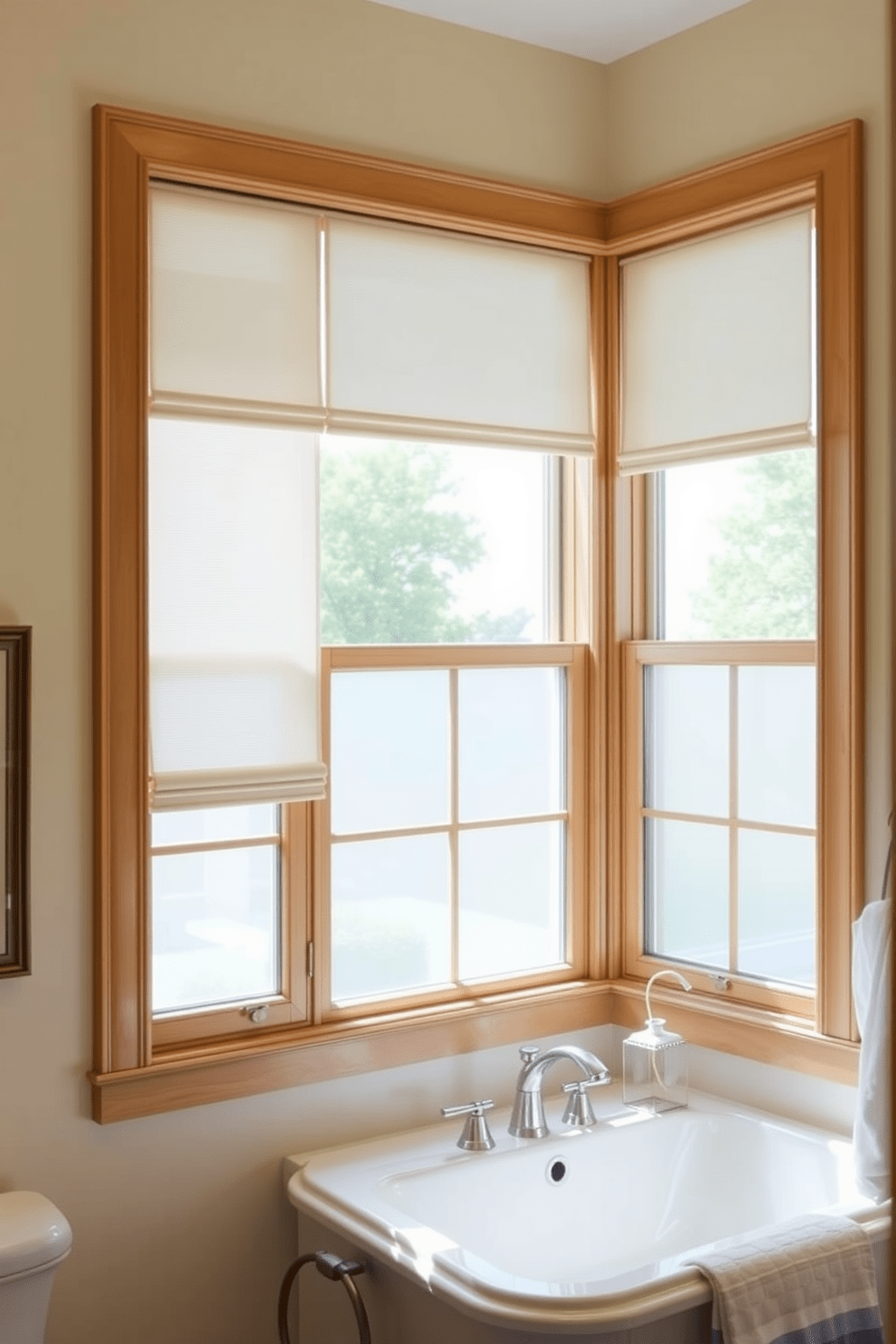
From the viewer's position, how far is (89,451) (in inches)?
96.6

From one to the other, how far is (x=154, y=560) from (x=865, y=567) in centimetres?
129

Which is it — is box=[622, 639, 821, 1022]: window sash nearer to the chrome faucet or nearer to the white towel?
the white towel

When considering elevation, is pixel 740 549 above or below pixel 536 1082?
above

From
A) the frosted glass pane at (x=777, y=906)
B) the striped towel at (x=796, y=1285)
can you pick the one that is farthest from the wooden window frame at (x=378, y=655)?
the striped towel at (x=796, y=1285)

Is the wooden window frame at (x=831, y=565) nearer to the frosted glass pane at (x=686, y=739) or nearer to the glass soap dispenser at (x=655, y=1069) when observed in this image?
the glass soap dispenser at (x=655, y=1069)

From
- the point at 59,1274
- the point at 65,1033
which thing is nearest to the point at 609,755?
the point at 65,1033

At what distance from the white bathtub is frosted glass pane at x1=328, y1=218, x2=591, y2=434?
1455 mm

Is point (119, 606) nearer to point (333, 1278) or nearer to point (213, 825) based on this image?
point (213, 825)

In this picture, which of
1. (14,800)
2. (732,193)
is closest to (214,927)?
(14,800)

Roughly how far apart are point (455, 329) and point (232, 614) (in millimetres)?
789

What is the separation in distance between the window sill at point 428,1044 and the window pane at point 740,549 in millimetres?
794

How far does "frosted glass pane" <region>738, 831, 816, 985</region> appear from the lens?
9.07 ft

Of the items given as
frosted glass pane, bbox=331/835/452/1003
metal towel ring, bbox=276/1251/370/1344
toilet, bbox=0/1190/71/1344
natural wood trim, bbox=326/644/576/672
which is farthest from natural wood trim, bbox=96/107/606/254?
metal towel ring, bbox=276/1251/370/1344

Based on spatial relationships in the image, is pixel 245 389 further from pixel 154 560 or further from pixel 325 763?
pixel 325 763
